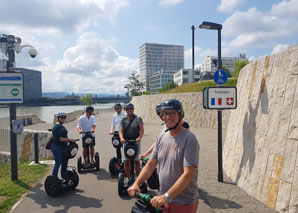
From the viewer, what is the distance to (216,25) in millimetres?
Result: 6121

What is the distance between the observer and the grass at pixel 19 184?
4845 millimetres

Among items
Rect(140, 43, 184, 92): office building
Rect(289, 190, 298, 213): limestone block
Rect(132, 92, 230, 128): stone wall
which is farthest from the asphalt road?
Rect(140, 43, 184, 92): office building

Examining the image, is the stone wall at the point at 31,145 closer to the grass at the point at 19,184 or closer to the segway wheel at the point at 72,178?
the grass at the point at 19,184

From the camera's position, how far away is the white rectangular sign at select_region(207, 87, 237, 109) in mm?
5566

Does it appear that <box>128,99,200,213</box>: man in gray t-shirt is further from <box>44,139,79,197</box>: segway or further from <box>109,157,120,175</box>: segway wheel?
<box>109,157,120,175</box>: segway wheel

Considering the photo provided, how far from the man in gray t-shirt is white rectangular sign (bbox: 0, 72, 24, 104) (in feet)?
17.6

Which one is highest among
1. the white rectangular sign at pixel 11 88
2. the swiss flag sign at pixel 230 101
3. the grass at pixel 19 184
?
the white rectangular sign at pixel 11 88

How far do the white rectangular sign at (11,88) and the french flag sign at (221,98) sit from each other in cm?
488

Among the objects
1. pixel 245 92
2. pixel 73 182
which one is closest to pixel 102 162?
pixel 73 182

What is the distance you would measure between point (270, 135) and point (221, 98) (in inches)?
60.0

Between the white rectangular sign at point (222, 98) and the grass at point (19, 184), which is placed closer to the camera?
the grass at point (19, 184)

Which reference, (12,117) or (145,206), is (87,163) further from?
(145,206)

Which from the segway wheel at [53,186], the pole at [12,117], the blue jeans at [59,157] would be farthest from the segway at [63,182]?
the pole at [12,117]

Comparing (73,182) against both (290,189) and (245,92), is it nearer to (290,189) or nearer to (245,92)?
(290,189)
